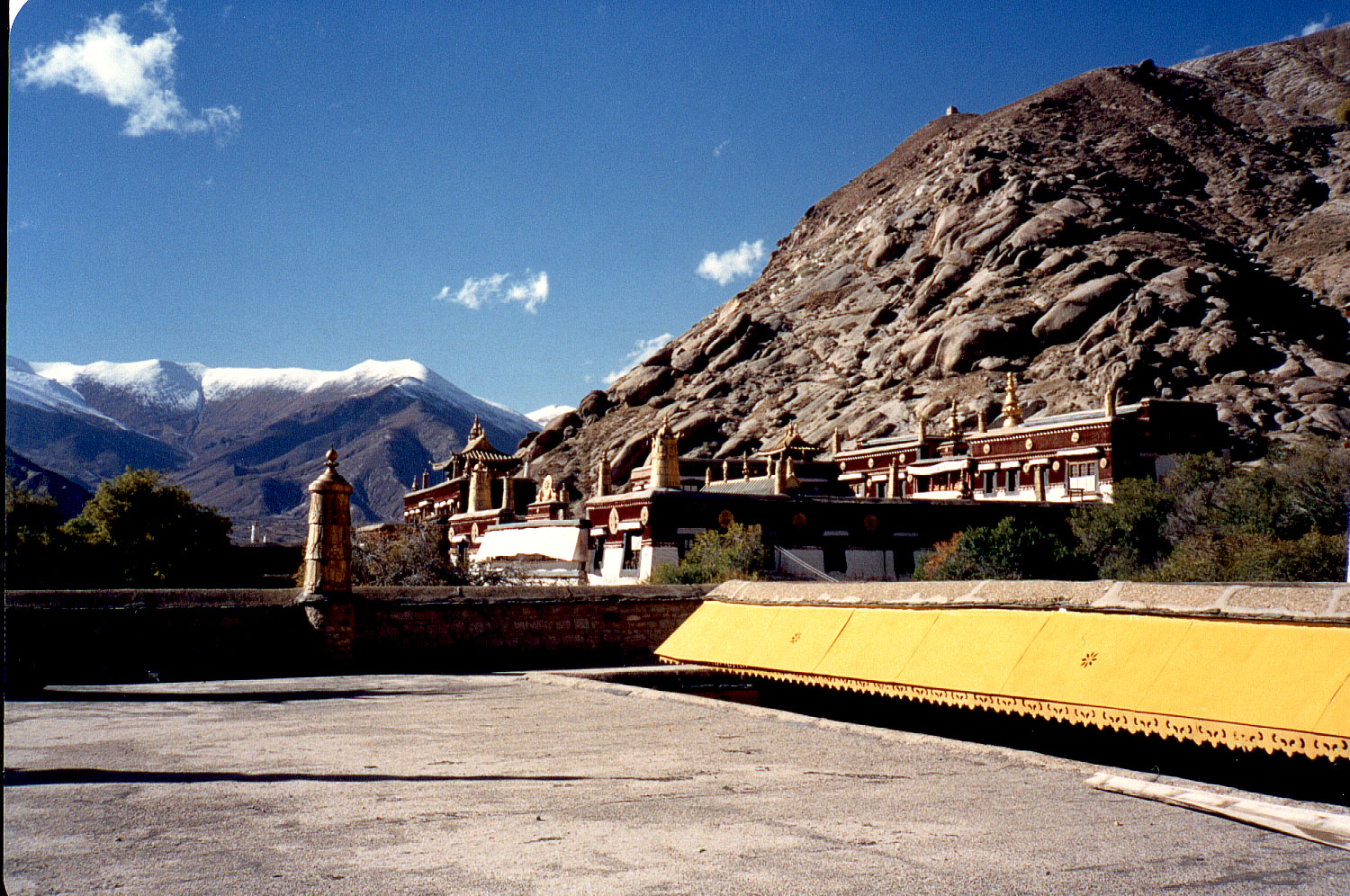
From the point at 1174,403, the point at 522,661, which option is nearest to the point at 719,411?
the point at 1174,403

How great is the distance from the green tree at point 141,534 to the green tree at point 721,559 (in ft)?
71.4

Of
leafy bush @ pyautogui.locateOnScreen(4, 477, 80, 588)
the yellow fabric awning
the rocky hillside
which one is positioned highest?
the rocky hillside

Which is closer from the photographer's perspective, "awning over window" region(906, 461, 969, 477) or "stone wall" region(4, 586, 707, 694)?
"stone wall" region(4, 586, 707, 694)

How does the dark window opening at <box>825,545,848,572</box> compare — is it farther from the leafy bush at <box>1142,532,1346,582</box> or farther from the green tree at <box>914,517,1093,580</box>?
the leafy bush at <box>1142,532,1346,582</box>

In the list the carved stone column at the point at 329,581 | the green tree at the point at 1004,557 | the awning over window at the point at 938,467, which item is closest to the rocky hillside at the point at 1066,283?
the awning over window at the point at 938,467

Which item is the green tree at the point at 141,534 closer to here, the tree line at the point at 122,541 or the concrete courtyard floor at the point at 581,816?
the tree line at the point at 122,541

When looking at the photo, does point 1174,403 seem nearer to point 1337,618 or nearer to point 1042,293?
point 1042,293

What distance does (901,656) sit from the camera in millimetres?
12305

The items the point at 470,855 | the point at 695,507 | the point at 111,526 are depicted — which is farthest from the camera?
the point at 111,526

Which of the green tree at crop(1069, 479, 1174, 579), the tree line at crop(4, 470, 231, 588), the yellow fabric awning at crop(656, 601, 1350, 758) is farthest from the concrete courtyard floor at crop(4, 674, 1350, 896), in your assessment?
the tree line at crop(4, 470, 231, 588)

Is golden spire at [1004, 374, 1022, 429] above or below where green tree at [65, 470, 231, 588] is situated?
above

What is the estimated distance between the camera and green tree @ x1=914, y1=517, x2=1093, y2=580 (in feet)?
111

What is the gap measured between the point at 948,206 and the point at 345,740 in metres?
110

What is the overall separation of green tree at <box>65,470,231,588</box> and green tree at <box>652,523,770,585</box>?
71.4 feet
